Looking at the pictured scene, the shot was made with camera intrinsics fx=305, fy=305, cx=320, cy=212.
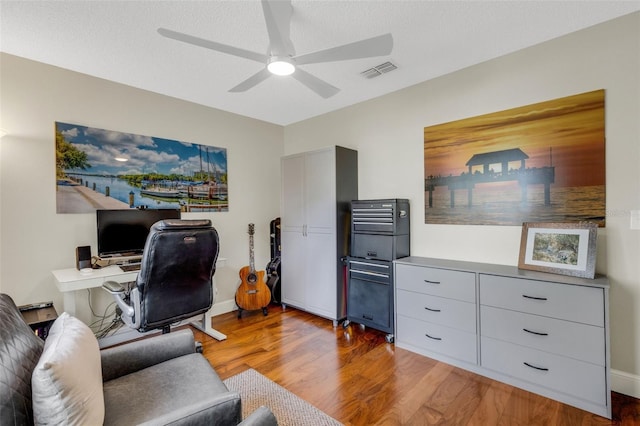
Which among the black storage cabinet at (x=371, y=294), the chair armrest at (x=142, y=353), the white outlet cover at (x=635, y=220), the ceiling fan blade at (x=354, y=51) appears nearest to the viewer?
the chair armrest at (x=142, y=353)

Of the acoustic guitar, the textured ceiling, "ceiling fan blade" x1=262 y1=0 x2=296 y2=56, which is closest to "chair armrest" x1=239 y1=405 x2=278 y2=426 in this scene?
"ceiling fan blade" x1=262 y1=0 x2=296 y2=56

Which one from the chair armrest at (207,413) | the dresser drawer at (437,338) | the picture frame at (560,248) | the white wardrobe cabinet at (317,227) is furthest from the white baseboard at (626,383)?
the chair armrest at (207,413)

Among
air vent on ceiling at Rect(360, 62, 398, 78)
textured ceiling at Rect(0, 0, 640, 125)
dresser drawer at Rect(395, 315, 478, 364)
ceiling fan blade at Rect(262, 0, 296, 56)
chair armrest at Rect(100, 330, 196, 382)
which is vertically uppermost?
textured ceiling at Rect(0, 0, 640, 125)

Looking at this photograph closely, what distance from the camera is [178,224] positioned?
6.79ft

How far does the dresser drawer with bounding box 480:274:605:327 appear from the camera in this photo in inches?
75.2

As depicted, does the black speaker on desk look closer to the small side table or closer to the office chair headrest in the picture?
the small side table

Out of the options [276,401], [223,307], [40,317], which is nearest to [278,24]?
[276,401]

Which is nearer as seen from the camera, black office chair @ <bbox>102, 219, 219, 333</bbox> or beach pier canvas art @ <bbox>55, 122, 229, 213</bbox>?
black office chair @ <bbox>102, 219, 219, 333</bbox>

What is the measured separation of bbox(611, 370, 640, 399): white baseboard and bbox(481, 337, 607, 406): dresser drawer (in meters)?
0.43

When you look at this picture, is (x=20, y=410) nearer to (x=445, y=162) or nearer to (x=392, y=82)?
(x=445, y=162)

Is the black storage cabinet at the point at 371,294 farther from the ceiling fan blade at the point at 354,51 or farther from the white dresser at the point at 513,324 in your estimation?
the ceiling fan blade at the point at 354,51

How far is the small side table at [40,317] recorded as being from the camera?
2.22 m

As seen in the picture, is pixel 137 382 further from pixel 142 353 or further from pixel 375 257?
pixel 375 257

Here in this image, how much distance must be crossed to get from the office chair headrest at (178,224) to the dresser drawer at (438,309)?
6.02ft
